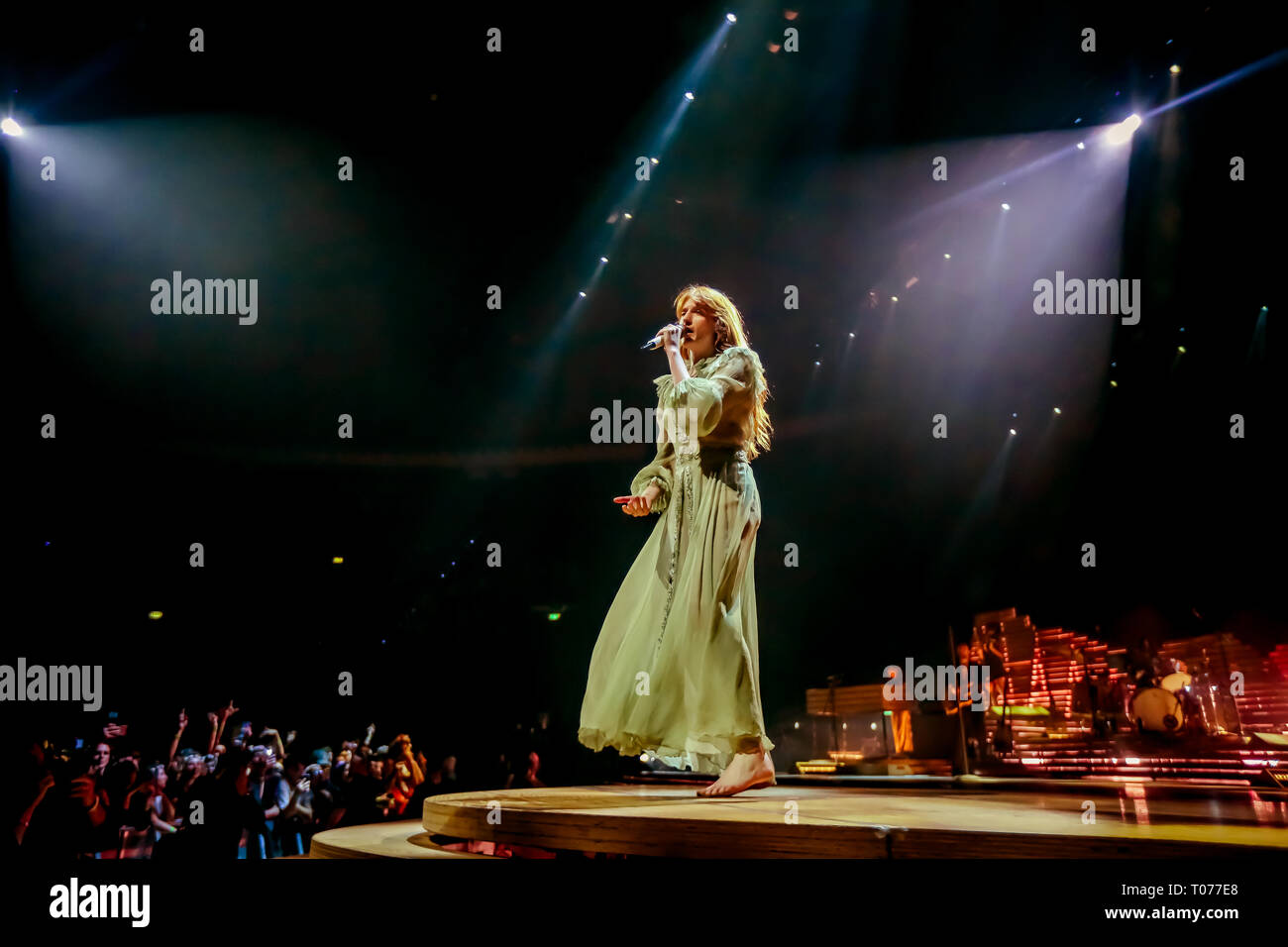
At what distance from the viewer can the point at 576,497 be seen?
348 inches

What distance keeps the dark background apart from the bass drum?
99 centimetres

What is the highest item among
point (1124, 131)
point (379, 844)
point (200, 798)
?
point (1124, 131)

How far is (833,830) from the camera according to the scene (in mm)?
1443

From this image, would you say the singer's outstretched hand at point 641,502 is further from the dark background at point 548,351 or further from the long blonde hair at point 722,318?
the dark background at point 548,351

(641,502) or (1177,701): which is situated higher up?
(641,502)

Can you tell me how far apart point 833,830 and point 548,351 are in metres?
7.31

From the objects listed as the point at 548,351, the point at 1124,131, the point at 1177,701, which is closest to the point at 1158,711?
the point at 1177,701

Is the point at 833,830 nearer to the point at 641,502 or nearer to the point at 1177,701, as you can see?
the point at 641,502

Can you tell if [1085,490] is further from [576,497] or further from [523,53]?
[523,53]

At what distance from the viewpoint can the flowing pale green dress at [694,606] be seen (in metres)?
2.42

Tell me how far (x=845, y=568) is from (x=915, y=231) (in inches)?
152

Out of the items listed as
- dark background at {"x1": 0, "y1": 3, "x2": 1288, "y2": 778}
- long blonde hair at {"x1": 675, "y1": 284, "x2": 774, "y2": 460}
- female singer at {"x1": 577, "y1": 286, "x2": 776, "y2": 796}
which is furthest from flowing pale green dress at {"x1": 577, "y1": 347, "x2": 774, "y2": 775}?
dark background at {"x1": 0, "y1": 3, "x2": 1288, "y2": 778}

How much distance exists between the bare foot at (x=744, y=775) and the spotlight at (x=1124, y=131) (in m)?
6.47

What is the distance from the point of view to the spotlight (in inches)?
245
